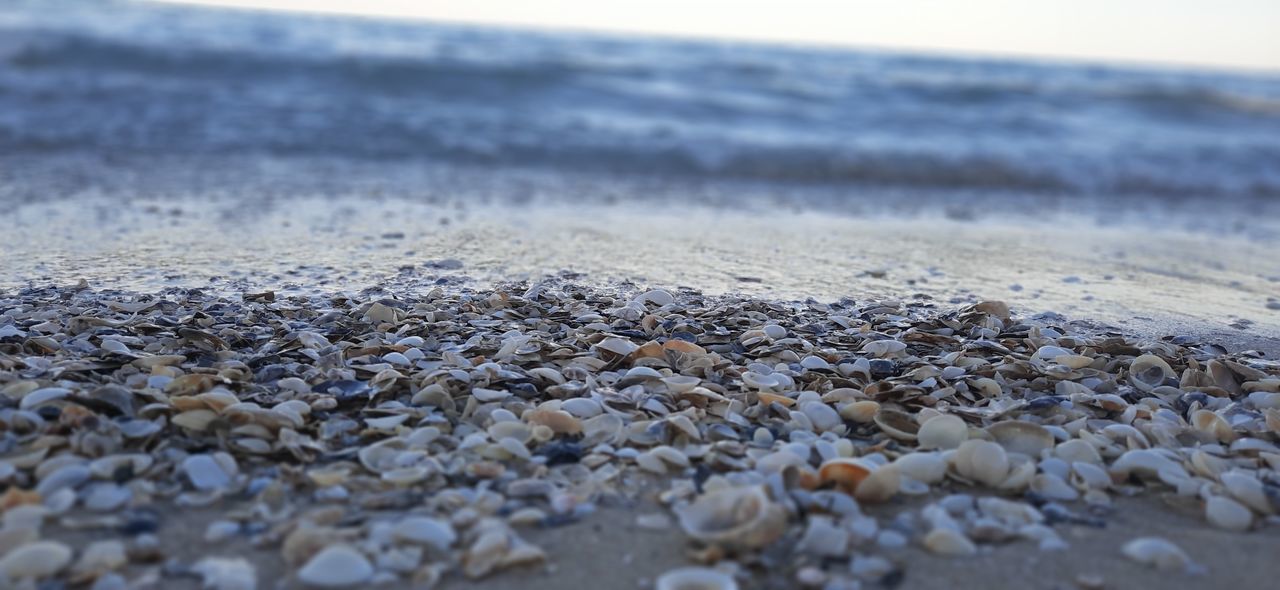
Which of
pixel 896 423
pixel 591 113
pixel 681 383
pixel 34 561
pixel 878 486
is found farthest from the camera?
pixel 591 113

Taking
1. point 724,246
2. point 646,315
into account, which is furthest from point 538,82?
point 646,315

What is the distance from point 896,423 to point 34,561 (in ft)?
4.95

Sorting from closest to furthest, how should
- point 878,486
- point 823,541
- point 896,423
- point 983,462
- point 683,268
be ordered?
point 823,541
point 878,486
point 983,462
point 896,423
point 683,268

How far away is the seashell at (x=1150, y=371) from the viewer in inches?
92.7

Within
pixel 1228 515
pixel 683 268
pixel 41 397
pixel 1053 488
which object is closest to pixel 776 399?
pixel 1053 488

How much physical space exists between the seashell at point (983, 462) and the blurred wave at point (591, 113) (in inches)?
212

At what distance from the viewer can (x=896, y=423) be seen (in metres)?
1.99

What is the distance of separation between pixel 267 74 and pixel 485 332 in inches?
321

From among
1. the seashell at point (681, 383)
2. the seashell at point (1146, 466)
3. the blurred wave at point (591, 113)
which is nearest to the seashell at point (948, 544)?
the seashell at point (1146, 466)

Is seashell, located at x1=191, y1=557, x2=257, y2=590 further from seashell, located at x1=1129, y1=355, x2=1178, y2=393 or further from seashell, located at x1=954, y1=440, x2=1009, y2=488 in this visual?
seashell, located at x1=1129, y1=355, x2=1178, y2=393

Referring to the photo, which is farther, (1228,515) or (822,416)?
(822,416)

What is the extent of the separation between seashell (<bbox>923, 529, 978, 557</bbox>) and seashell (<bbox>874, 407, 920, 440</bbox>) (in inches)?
16.1

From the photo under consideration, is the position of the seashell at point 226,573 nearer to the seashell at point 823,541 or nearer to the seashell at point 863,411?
the seashell at point 823,541

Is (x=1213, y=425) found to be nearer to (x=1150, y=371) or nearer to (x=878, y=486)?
(x=1150, y=371)
